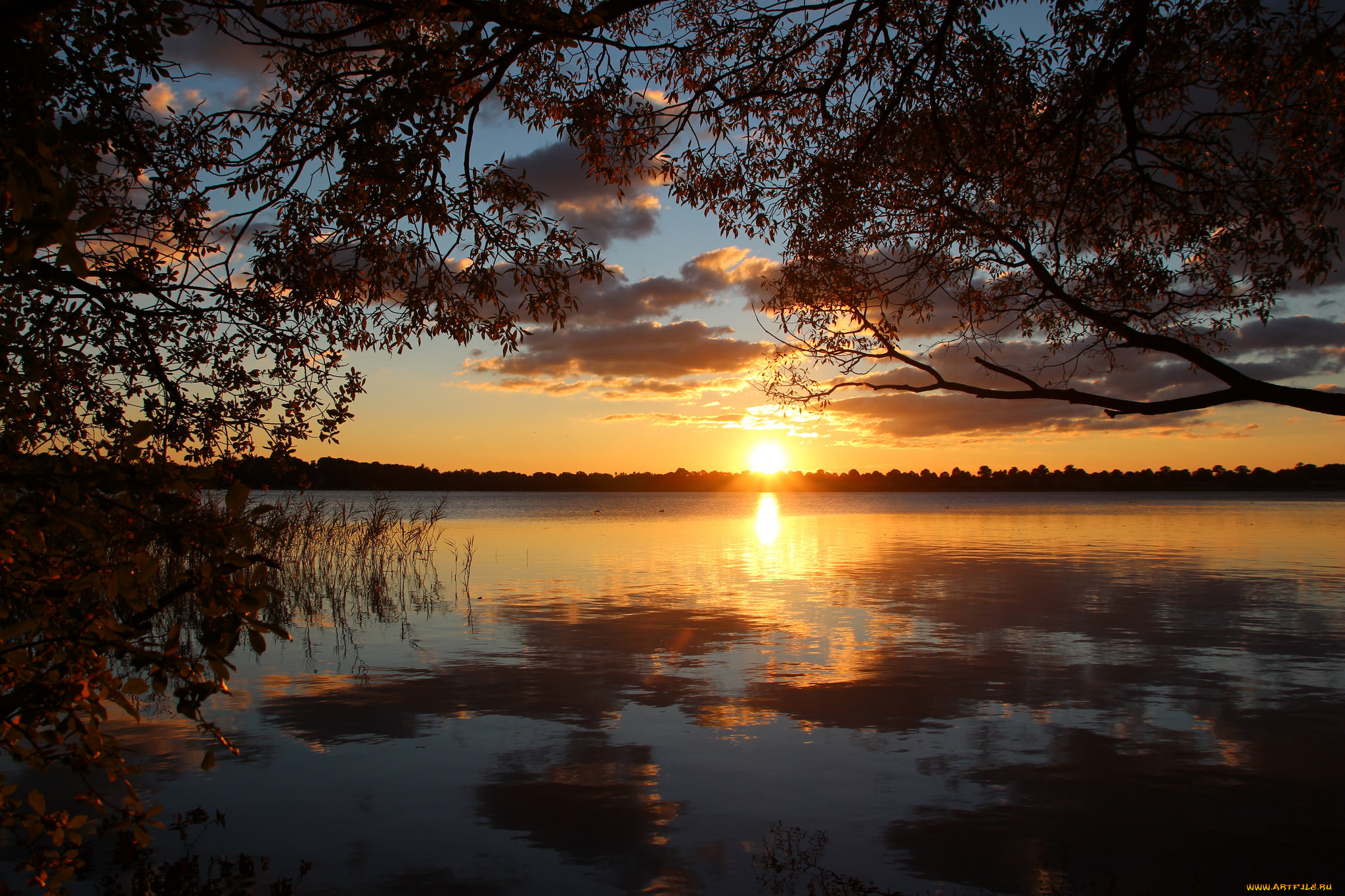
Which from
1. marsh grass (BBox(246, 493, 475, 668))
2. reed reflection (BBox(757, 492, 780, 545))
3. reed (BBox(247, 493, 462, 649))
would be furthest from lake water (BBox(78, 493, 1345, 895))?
reed reflection (BBox(757, 492, 780, 545))

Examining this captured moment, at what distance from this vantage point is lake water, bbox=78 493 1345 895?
6531 mm

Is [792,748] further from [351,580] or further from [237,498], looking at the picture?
[351,580]

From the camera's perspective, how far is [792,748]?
9.12m

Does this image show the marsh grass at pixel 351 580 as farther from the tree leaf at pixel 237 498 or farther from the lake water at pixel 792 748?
the tree leaf at pixel 237 498

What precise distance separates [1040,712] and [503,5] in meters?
10.2

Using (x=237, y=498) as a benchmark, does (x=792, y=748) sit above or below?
below

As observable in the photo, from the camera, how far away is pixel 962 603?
19938 mm

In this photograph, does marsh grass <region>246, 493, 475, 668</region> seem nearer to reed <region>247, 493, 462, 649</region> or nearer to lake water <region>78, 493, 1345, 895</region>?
reed <region>247, 493, 462, 649</region>

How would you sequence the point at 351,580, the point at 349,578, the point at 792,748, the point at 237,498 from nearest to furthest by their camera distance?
the point at 237,498 → the point at 792,748 → the point at 351,580 → the point at 349,578

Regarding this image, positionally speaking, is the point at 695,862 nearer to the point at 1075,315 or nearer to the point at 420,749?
the point at 420,749

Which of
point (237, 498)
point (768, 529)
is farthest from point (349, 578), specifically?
point (768, 529)

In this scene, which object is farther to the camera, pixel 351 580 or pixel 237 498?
pixel 351 580

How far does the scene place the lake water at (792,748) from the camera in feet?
21.4

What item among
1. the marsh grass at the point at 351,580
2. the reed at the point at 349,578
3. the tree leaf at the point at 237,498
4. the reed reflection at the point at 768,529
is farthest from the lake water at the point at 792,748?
the reed reflection at the point at 768,529
